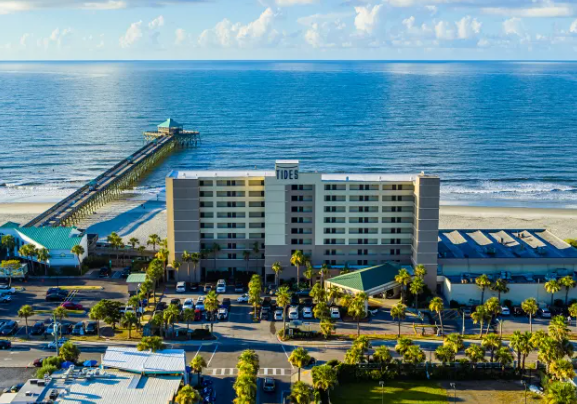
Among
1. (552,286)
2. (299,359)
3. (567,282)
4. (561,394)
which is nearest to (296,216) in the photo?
(552,286)

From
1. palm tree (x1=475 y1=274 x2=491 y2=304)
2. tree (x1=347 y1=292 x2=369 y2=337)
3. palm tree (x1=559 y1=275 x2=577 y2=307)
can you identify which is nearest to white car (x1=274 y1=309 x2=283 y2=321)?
tree (x1=347 y1=292 x2=369 y2=337)

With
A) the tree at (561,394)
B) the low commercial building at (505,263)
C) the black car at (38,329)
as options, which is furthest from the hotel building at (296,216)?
the tree at (561,394)

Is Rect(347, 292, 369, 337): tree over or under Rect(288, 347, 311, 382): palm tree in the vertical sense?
over

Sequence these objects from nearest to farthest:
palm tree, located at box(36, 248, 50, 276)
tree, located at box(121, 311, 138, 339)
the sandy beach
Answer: tree, located at box(121, 311, 138, 339)
palm tree, located at box(36, 248, 50, 276)
the sandy beach

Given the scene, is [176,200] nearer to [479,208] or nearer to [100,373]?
[100,373]

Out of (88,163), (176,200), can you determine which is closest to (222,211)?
(176,200)

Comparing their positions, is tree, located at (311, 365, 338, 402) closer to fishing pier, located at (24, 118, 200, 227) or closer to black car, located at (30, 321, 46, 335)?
black car, located at (30, 321, 46, 335)
